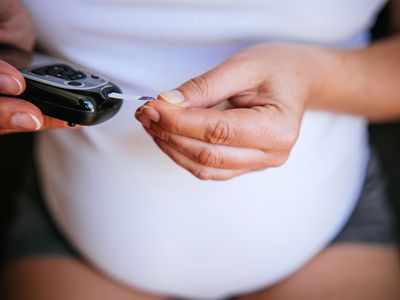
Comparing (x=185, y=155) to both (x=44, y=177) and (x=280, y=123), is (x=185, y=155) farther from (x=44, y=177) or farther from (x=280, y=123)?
(x=44, y=177)

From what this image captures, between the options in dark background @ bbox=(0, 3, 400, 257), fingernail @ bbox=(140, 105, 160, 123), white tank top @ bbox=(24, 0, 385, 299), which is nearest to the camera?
fingernail @ bbox=(140, 105, 160, 123)

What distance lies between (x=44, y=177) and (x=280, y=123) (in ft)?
1.28

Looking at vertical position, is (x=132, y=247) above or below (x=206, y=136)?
below

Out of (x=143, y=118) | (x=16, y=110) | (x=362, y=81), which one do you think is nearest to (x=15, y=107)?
(x=16, y=110)

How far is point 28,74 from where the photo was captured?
1.46 ft

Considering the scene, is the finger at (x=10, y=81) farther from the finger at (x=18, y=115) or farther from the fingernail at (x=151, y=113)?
the fingernail at (x=151, y=113)

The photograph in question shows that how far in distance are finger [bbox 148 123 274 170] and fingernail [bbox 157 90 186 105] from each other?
0.03m

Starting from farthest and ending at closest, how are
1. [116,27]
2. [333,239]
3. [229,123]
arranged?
[333,239] < [116,27] < [229,123]

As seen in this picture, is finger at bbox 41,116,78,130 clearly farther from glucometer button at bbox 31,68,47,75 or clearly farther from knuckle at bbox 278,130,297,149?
knuckle at bbox 278,130,297,149

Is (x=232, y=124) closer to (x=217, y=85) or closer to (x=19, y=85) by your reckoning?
(x=217, y=85)

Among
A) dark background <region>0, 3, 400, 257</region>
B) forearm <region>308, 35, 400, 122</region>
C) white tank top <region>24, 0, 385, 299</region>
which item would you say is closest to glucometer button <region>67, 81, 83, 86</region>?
white tank top <region>24, 0, 385, 299</region>

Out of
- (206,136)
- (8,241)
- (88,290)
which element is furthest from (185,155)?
(8,241)

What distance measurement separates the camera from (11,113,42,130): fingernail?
16.7 inches

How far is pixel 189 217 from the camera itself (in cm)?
56
